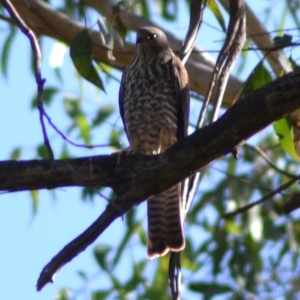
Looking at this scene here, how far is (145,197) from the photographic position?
2738mm

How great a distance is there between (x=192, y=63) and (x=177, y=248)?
4.11ft

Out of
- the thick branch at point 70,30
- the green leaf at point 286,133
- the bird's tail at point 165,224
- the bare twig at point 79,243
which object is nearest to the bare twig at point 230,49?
the green leaf at point 286,133

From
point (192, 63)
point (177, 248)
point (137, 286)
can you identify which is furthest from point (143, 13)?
point (177, 248)

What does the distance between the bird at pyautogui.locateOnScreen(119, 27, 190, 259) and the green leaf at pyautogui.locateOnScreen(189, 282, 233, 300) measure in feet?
1.61

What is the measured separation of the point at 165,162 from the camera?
2680 millimetres

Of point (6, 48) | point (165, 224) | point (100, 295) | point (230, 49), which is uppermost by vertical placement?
point (6, 48)

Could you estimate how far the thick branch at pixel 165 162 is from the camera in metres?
2.56

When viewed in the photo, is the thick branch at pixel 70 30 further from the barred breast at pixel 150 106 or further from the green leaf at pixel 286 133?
the green leaf at pixel 286 133

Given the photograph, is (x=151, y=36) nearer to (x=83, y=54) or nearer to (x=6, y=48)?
(x=83, y=54)

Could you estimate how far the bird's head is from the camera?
4.17 metres

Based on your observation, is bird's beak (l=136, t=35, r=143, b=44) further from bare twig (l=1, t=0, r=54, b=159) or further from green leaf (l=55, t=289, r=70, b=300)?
green leaf (l=55, t=289, r=70, b=300)

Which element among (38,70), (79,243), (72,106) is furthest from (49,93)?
(79,243)

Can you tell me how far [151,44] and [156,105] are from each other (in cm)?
31

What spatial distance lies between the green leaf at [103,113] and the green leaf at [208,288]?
147cm
